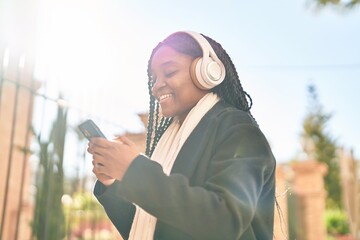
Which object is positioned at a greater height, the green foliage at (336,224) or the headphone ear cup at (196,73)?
the headphone ear cup at (196,73)

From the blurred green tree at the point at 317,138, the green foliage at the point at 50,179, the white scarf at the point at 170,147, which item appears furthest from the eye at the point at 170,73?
the blurred green tree at the point at 317,138

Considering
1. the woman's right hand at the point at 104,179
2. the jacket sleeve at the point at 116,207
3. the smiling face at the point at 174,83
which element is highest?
the smiling face at the point at 174,83

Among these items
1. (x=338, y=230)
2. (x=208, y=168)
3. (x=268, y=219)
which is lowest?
(x=338, y=230)

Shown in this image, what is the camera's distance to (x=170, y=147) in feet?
4.69

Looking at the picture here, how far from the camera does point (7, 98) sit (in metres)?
4.86

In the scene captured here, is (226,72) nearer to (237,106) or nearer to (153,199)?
(237,106)

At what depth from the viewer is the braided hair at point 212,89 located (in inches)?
57.3

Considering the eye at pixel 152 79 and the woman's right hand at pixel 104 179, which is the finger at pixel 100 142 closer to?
the woman's right hand at pixel 104 179

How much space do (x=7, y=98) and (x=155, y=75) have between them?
12.3ft

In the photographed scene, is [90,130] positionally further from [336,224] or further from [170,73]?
[336,224]

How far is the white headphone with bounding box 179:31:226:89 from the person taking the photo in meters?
1.40

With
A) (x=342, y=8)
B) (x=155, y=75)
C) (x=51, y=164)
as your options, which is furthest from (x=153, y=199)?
(x=342, y=8)

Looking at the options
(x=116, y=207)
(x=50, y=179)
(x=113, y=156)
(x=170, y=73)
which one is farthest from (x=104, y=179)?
(x=50, y=179)

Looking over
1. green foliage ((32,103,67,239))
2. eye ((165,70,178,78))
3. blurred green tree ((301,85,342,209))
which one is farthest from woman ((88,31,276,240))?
blurred green tree ((301,85,342,209))
